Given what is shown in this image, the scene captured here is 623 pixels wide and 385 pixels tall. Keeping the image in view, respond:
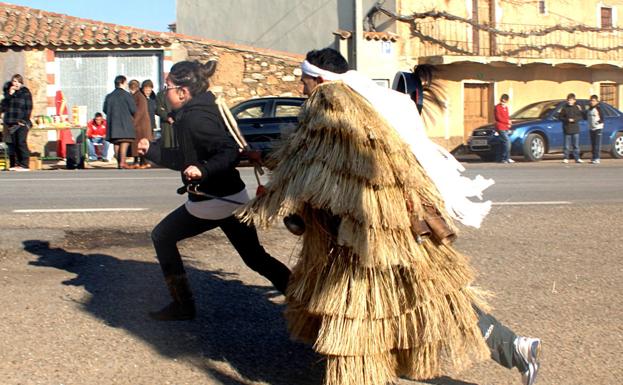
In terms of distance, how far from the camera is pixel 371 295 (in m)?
4.48

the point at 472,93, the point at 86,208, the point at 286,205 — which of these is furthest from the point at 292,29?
the point at 286,205

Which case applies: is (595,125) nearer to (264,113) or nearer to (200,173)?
(264,113)

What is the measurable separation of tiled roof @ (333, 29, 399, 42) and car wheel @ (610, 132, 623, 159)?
27.2ft

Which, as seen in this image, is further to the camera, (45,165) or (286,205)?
(45,165)

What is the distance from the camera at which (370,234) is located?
4.41 metres

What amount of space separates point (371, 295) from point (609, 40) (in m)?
34.3

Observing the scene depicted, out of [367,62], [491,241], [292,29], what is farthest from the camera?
[292,29]

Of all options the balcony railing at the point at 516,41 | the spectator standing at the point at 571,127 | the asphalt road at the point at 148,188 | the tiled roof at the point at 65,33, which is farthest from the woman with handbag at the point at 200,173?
the balcony railing at the point at 516,41

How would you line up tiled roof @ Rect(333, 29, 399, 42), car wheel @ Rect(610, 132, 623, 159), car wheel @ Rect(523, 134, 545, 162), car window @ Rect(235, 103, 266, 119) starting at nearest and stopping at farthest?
1. car window @ Rect(235, 103, 266, 119)
2. car wheel @ Rect(523, 134, 545, 162)
3. car wheel @ Rect(610, 132, 623, 159)
4. tiled roof @ Rect(333, 29, 399, 42)

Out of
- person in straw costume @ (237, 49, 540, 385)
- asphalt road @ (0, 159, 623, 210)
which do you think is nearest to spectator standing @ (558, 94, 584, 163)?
asphalt road @ (0, 159, 623, 210)

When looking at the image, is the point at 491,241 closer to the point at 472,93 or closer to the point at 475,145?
the point at 475,145

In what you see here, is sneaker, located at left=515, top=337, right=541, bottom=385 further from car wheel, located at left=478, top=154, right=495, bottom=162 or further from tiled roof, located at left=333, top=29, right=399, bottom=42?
tiled roof, located at left=333, top=29, right=399, bottom=42

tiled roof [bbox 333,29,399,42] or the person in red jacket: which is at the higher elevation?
tiled roof [bbox 333,29,399,42]

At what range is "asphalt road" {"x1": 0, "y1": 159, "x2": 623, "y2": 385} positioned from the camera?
17.5 ft
